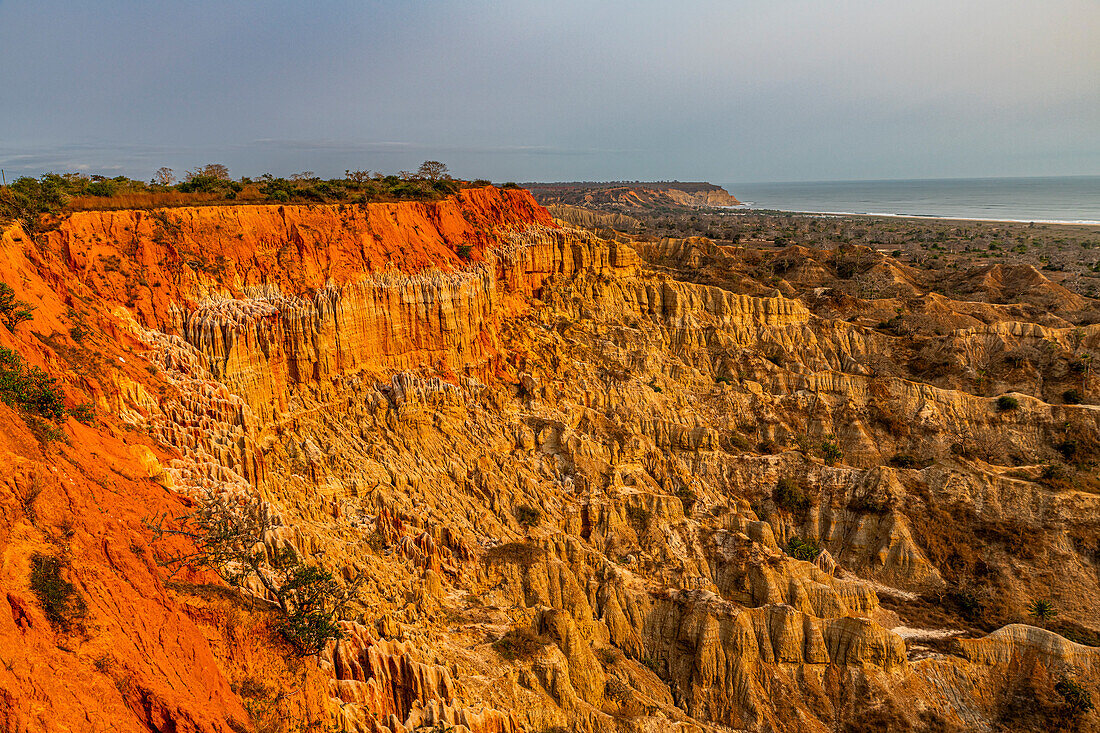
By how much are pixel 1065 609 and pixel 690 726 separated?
25021 mm

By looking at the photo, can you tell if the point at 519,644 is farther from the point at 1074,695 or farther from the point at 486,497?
the point at 1074,695

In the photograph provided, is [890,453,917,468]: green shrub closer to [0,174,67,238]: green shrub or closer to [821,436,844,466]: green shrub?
[821,436,844,466]: green shrub

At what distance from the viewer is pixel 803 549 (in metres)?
34.0

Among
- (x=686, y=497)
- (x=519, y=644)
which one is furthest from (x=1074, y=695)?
(x=519, y=644)

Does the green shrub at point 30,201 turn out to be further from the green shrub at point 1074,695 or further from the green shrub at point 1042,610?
the green shrub at point 1042,610

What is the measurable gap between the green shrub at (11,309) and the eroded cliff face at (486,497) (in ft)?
1.55

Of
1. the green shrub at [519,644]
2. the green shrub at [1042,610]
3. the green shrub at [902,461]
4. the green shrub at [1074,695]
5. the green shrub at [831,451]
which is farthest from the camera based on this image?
the green shrub at [902,461]

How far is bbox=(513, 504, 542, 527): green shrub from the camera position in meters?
28.8

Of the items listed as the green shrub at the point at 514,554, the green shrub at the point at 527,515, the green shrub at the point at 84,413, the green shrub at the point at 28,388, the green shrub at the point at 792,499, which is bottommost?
the green shrub at the point at 792,499

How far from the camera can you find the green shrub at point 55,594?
1042 cm

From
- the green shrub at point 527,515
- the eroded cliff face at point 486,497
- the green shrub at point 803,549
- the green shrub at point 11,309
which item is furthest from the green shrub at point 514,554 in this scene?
the green shrub at point 11,309

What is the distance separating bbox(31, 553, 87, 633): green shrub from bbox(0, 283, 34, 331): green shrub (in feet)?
32.9

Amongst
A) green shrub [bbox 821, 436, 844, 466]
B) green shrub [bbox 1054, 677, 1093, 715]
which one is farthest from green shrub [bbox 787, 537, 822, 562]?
green shrub [bbox 1054, 677, 1093, 715]

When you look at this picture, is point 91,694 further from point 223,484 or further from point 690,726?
point 690,726
